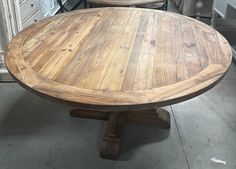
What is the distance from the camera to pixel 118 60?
131 cm

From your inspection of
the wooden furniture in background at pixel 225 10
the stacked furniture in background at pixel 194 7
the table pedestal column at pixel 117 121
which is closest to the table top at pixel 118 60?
the table pedestal column at pixel 117 121

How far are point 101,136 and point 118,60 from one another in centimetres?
67

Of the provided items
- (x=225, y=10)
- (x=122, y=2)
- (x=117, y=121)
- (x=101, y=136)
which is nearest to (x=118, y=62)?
(x=117, y=121)

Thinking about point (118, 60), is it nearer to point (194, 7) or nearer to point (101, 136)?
point (101, 136)

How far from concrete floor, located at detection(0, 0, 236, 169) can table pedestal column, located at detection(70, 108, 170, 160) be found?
0.04 m

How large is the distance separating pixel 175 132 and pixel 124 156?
39cm

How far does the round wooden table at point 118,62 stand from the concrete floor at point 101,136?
9 cm

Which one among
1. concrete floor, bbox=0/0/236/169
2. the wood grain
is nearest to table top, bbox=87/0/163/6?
the wood grain

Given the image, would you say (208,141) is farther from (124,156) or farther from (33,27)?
(33,27)

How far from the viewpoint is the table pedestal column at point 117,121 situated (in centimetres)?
163

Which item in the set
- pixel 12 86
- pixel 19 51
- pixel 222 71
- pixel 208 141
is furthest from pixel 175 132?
pixel 12 86

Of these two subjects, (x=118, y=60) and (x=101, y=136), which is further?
(x=101, y=136)

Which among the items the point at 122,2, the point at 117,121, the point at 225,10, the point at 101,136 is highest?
the point at 122,2

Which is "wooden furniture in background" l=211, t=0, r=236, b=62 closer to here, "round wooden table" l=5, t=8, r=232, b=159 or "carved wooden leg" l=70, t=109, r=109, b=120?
"round wooden table" l=5, t=8, r=232, b=159
